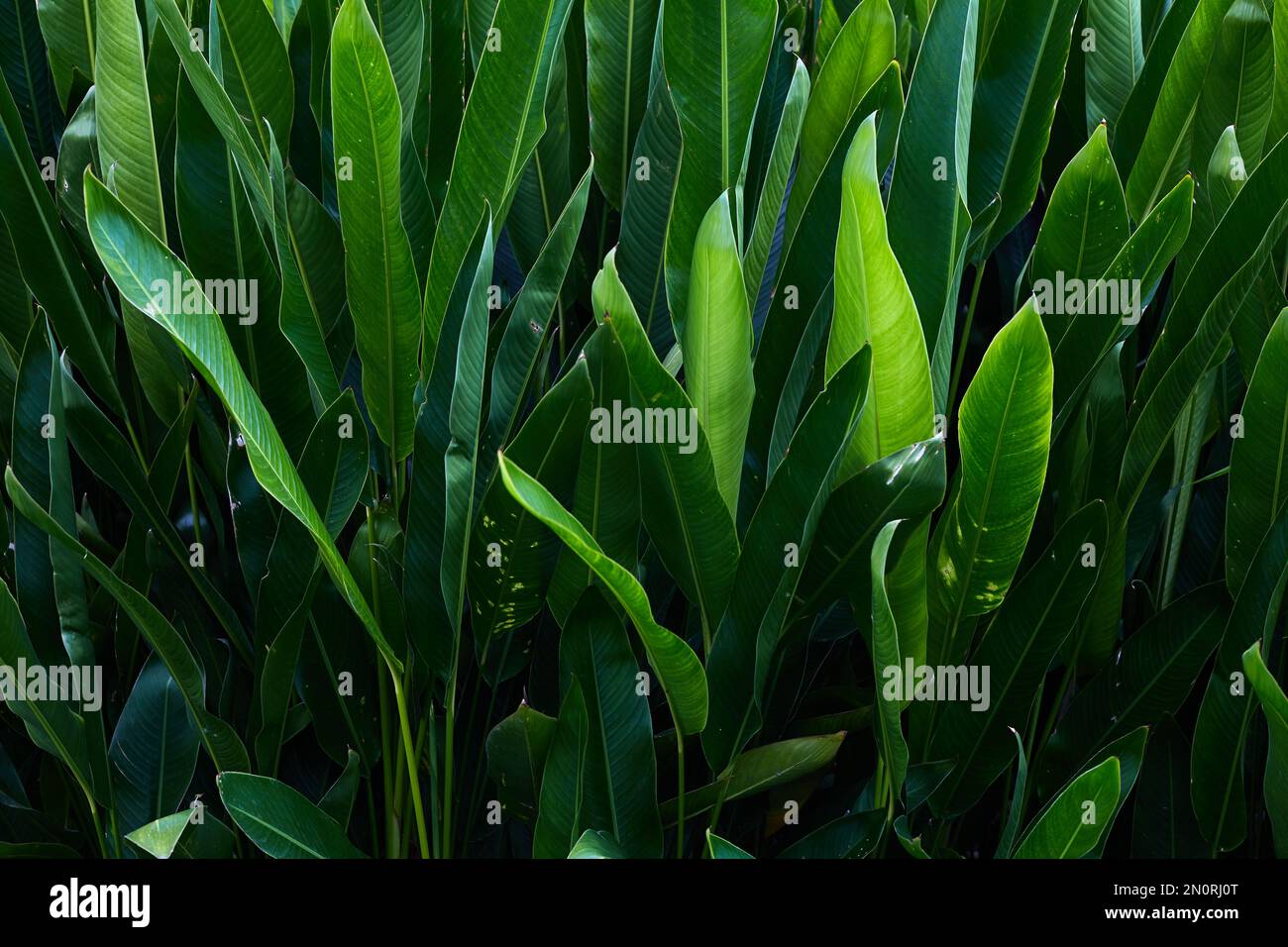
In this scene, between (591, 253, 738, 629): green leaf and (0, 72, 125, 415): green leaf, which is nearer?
(591, 253, 738, 629): green leaf

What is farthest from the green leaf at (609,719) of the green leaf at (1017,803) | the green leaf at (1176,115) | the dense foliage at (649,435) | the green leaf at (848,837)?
the green leaf at (1176,115)

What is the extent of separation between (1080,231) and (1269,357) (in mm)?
128

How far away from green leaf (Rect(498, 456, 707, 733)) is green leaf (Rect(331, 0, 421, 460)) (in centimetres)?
16

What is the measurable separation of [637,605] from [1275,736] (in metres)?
0.36

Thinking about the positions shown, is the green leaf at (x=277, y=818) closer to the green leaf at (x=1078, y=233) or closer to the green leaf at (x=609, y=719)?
the green leaf at (x=609, y=719)

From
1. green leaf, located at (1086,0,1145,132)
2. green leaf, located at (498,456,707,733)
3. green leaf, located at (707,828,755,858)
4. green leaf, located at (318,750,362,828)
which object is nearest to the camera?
green leaf, located at (498,456,707,733)

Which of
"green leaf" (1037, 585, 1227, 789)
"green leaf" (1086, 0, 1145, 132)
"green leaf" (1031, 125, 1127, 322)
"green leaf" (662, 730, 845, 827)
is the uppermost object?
"green leaf" (1086, 0, 1145, 132)

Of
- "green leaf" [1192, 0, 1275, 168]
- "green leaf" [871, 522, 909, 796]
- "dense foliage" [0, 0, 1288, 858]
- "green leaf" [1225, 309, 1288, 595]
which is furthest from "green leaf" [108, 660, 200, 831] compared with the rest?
"green leaf" [1192, 0, 1275, 168]

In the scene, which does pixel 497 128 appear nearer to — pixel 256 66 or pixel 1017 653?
pixel 256 66

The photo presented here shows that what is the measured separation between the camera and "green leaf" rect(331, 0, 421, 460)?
23.5 inches

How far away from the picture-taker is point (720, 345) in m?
0.60

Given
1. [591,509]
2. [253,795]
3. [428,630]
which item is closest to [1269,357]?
[591,509]

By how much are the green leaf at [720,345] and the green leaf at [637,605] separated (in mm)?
93

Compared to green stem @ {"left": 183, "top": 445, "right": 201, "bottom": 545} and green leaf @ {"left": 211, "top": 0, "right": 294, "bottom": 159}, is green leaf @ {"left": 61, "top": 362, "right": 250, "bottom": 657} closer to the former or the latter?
green stem @ {"left": 183, "top": 445, "right": 201, "bottom": 545}
